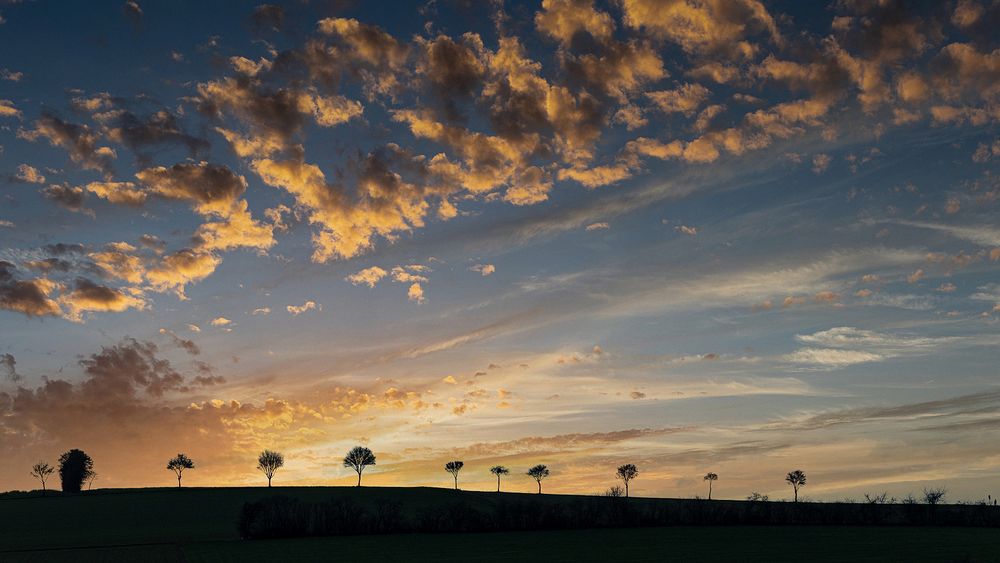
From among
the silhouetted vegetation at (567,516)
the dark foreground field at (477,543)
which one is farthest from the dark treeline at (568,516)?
the dark foreground field at (477,543)

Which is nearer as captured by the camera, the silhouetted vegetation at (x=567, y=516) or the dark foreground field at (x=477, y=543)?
the dark foreground field at (x=477, y=543)

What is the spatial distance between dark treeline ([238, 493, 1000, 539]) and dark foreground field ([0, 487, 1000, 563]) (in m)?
4.18

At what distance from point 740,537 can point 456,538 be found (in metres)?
35.0

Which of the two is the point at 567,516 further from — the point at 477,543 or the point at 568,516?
the point at 477,543

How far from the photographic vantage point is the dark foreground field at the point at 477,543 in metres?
73.5

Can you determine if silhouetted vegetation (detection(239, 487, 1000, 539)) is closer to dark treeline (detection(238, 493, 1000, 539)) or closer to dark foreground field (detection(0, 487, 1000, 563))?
dark treeline (detection(238, 493, 1000, 539))

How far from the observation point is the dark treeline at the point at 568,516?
100 m

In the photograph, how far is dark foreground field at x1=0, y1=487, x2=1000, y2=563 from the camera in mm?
73500

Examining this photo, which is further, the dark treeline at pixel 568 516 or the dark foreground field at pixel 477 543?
the dark treeline at pixel 568 516

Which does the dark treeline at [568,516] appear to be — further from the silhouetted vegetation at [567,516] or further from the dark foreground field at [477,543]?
the dark foreground field at [477,543]

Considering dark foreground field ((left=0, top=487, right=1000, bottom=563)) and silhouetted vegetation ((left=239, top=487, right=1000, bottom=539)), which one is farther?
silhouetted vegetation ((left=239, top=487, right=1000, bottom=539))

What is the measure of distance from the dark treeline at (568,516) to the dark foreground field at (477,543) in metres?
4.18

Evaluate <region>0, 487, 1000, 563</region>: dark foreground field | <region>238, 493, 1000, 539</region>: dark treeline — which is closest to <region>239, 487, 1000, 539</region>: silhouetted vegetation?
<region>238, 493, 1000, 539</region>: dark treeline

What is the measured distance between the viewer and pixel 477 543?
8838 centimetres
